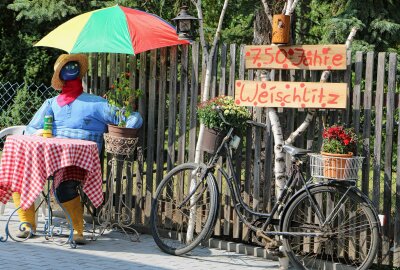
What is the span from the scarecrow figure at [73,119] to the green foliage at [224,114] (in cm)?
106

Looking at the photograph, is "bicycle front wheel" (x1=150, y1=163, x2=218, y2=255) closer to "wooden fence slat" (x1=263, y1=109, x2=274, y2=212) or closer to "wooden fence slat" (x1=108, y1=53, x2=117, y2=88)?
"wooden fence slat" (x1=263, y1=109, x2=274, y2=212)

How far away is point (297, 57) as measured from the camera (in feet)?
24.3

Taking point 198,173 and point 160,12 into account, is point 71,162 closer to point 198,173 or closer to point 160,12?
point 198,173

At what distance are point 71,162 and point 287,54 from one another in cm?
235

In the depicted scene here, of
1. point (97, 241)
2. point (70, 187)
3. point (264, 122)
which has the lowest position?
point (97, 241)

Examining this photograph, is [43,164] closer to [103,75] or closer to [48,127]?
[48,127]

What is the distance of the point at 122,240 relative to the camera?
842cm

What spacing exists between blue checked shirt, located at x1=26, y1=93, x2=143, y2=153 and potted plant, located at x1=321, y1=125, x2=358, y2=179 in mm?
2330

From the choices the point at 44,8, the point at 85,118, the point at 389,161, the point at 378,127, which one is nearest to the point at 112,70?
the point at 85,118

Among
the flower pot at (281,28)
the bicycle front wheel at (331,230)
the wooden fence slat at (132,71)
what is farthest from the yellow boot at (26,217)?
the flower pot at (281,28)

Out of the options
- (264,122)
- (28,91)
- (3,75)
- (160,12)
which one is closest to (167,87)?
(264,122)

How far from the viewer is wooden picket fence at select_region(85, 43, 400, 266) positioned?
7.18 metres

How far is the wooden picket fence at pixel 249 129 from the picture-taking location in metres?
7.18

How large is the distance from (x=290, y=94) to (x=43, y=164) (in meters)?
2.53
